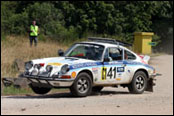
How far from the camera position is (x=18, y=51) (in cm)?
2338

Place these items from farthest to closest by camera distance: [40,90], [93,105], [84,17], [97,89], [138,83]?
[84,17] → [97,89] → [138,83] → [40,90] → [93,105]

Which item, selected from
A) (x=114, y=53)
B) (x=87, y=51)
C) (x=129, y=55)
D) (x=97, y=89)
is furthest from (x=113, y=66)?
(x=97, y=89)

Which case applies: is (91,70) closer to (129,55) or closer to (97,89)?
(97,89)

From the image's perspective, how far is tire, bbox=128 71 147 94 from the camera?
14.3 meters

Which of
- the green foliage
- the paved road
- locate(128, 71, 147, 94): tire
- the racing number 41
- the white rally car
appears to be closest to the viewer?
the paved road

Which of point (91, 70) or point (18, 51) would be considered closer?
point (91, 70)

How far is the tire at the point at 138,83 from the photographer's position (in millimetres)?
14342

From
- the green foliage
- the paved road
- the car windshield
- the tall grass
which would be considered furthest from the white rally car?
the green foliage

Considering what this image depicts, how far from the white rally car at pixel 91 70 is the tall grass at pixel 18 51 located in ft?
20.8

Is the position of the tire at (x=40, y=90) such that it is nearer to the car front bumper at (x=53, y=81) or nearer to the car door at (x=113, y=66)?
the car front bumper at (x=53, y=81)

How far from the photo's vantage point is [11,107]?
10852 millimetres

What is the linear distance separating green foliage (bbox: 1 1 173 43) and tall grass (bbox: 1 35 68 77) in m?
4.39

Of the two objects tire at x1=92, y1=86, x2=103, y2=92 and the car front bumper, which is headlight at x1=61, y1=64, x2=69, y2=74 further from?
tire at x1=92, y1=86, x2=103, y2=92

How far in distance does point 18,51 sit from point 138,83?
1031 centimetres
